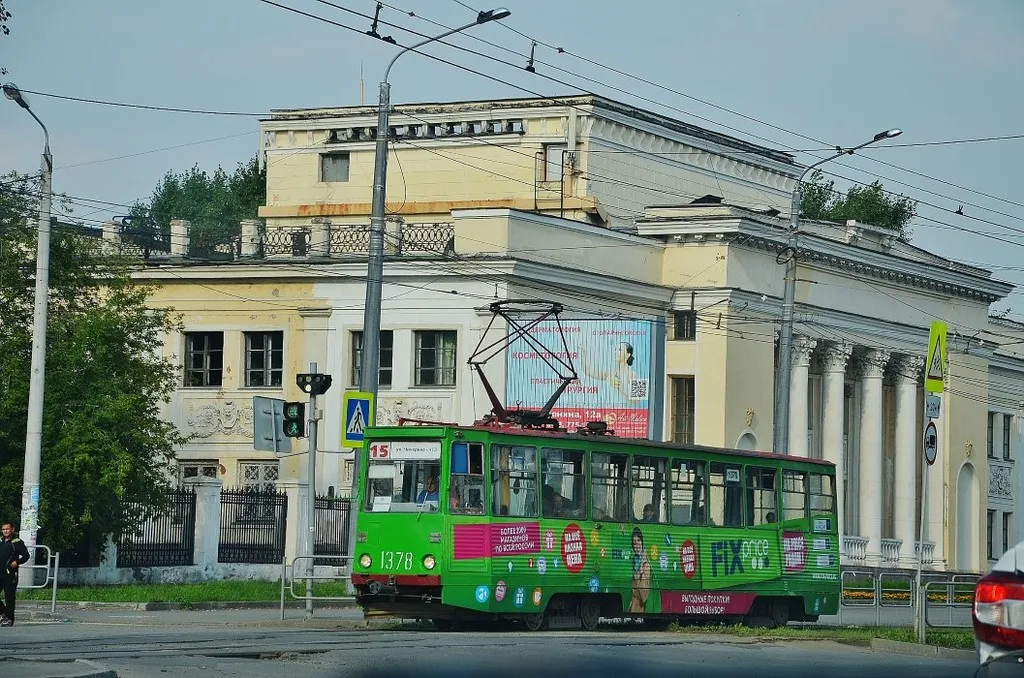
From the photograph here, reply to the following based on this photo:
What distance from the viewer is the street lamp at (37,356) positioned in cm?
3244

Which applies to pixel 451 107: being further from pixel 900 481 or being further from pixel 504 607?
pixel 504 607

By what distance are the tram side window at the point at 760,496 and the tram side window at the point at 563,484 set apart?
3.97m

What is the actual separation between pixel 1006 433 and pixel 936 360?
5483cm

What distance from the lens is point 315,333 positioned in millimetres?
52688

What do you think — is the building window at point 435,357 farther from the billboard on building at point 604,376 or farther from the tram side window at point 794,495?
the tram side window at point 794,495

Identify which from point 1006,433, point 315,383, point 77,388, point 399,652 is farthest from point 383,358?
point 1006,433

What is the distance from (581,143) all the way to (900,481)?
16314 millimetres

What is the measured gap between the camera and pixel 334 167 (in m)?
63.2

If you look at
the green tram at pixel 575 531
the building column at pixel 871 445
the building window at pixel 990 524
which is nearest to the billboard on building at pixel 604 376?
the green tram at pixel 575 531

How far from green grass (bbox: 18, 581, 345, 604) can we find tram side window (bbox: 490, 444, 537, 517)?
6.94 m

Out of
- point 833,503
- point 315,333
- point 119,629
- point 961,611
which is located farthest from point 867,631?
point 315,333

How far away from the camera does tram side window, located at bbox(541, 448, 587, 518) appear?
87.9ft

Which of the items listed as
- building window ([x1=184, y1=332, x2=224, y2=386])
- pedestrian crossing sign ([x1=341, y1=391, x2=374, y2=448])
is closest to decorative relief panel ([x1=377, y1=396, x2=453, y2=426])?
building window ([x1=184, y1=332, x2=224, y2=386])

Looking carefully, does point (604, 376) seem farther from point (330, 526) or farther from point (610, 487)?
point (610, 487)
